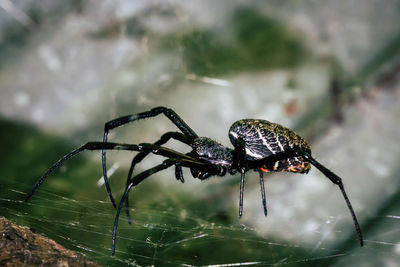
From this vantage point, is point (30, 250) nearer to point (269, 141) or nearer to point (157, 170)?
point (157, 170)

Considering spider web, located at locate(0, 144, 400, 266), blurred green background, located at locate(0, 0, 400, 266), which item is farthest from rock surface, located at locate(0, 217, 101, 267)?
blurred green background, located at locate(0, 0, 400, 266)

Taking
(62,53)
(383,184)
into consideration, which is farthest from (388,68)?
(62,53)

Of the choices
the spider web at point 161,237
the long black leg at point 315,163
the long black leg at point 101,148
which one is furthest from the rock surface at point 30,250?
the long black leg at point 315,163

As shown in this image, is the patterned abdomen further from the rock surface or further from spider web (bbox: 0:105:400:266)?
the rock surface

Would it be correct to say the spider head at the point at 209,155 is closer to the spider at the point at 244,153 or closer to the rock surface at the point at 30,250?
the spider at the point at 244,153

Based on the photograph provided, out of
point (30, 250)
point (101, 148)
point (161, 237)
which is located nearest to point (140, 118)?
point (101, 148)

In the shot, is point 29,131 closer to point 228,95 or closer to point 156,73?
point 156,73
